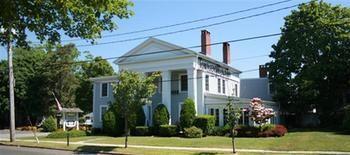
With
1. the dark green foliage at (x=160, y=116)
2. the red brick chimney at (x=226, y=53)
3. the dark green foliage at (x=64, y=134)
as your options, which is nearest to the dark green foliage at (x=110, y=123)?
the dark green foliage at (x=64, y=134)

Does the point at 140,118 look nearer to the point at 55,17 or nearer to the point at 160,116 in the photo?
the point at 160,116

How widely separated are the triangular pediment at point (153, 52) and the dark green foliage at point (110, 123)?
612 cm

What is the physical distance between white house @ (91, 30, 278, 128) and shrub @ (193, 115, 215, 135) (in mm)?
2506

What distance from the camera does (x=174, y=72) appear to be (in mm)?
44938

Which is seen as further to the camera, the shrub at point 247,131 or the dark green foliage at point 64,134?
the dark green foliage at point 64,134

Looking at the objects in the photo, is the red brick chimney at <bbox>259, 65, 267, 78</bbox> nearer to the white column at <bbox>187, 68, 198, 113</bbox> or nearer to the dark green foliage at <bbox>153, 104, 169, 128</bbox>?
the white column at <bbox>187, 68, 198, 113</bbox>

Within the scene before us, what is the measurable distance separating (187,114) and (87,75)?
37.9m

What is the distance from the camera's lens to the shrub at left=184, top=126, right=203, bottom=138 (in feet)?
123

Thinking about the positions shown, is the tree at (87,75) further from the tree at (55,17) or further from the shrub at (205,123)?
the tree at (55,17)

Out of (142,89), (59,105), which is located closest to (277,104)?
(142,89)

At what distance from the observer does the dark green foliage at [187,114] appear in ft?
131

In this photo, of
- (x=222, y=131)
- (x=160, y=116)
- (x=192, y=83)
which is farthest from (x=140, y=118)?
(x=222, y=131)

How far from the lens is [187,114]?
132ft

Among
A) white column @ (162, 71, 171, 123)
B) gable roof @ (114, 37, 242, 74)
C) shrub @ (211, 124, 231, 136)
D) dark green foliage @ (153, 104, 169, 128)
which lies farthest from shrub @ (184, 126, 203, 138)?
gable roof @ (114, 37, 242, 74)
